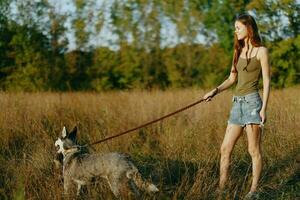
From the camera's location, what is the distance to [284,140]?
8.73 m

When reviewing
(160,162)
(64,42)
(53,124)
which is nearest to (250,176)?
(160,162)

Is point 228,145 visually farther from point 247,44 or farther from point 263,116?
point 247,44

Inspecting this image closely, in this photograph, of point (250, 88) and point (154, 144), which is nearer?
point (250, 88)

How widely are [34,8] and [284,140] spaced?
17.6 m

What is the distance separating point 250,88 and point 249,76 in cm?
14

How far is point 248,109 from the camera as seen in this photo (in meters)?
6.38

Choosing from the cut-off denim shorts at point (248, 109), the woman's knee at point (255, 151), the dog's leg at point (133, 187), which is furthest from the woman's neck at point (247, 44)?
the dog's leg at point (133, 187)

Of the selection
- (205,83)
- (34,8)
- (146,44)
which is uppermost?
(34,8)

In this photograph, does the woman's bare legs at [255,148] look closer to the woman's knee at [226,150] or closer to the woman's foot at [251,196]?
the woman's foot at [251,196]

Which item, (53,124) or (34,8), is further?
(34,8)

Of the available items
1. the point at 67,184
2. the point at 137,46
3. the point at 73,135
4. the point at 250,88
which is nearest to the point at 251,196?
the point at 250,88

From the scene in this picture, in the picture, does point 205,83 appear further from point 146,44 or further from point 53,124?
point 53,124

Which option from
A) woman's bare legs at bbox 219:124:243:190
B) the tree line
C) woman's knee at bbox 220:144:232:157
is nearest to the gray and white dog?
woman's bare legs at bbox 219:124:243:190

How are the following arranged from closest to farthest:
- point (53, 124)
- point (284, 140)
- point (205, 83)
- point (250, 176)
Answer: point (250, 176) → point (284, 140) → point (53, 124) → point (205, 83)
